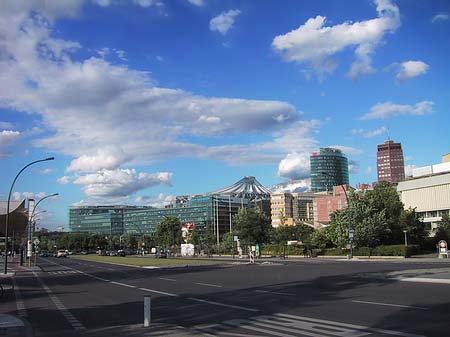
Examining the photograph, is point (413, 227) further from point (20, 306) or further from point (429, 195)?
point (20, 306)

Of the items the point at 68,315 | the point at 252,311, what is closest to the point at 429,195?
the point at 252,311

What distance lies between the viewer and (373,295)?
18031 millimetres

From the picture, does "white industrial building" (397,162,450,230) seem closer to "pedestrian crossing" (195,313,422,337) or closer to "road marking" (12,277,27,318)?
"road marking" (12,277,27,318)

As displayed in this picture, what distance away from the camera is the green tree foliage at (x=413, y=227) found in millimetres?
72562

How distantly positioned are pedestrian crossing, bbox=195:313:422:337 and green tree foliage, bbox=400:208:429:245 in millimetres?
63436

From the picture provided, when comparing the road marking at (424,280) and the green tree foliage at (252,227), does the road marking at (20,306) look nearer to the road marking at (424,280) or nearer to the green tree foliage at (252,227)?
the road marking at (424,280)

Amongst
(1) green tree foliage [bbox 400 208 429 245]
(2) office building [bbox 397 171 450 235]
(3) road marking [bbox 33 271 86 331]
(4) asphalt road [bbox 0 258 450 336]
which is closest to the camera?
(4) asphalt road [bbox 0 258 450 336]

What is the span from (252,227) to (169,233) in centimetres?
5203

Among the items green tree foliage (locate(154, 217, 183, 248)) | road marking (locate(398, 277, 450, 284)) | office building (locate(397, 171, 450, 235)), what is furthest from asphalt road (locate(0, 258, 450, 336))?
green tree foliage (locate(154, 217, 183, 248))

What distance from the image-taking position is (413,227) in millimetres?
73188

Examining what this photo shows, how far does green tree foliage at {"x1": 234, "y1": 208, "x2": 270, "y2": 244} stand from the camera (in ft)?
285

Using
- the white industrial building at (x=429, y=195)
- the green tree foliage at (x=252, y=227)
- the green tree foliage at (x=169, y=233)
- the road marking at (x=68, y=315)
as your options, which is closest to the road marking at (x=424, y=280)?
the road marking at (x=68, y=315)

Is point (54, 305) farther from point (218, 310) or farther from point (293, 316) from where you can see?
point (293, 316)

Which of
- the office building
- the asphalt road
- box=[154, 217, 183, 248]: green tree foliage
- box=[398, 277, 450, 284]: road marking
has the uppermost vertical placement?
the office building
